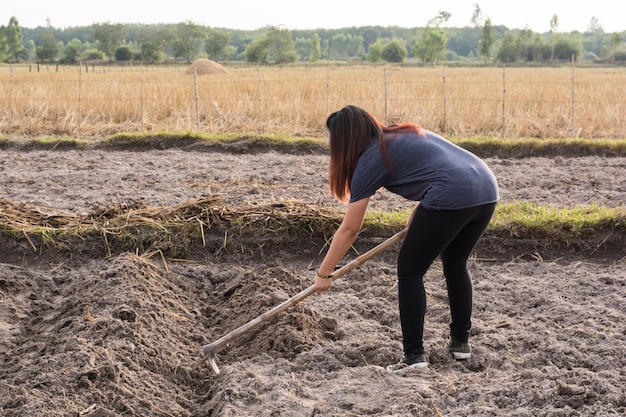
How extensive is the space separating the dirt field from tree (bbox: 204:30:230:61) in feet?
210

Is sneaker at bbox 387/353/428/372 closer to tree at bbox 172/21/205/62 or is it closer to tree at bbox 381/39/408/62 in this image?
tree at bbox 381/39/408/62

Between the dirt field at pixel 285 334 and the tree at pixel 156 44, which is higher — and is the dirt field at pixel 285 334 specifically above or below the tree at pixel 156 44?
below

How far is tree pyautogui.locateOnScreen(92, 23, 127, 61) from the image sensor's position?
67.9 metres

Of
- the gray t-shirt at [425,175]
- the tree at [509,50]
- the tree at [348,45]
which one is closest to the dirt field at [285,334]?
the gray t-shirt at [425,175]

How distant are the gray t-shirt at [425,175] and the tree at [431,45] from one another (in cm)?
5888

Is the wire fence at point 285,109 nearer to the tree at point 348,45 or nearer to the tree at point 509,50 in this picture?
the tree at point 509,50

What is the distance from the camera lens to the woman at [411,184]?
11.6 feet

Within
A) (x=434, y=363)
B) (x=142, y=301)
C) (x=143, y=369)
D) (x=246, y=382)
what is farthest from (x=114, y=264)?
(x=434, y=363)

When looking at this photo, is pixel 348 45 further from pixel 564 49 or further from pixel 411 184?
pixel 411 184

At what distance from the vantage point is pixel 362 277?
5.73 m

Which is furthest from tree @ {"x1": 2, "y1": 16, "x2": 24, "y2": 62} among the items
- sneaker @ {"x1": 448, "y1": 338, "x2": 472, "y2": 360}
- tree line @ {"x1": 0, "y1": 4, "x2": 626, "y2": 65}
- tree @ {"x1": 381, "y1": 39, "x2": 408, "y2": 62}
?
sneaker @ {"x1": 448, "y1": 338, "x2": 472, "y2": 360}

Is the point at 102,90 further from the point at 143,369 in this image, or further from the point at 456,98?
the point at 143,369

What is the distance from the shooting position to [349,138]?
353 cm

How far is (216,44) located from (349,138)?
68.3m
